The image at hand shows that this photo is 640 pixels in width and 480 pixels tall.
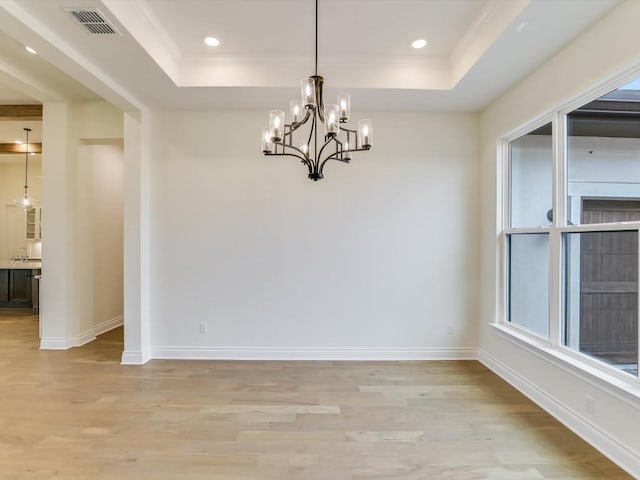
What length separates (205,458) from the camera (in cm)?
229

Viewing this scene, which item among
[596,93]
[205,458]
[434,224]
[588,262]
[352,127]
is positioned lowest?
[205,458]

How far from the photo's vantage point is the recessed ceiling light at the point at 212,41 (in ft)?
10.6

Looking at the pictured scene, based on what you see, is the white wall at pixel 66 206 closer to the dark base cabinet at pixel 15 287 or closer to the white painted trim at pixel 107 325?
the white painted trim at pixel 107 325

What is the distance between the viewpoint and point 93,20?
2.48m

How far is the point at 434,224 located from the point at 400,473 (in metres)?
2.79

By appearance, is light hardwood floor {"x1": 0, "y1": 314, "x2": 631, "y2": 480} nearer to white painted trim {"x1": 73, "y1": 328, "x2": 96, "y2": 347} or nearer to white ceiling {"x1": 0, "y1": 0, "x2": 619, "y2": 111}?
white painted trim {"x1": 73, "y1": 328, "x2": 96, "y2": 347}

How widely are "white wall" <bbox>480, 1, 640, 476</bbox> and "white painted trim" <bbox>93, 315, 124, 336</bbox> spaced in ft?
17.6

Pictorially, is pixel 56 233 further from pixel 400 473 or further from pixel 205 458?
pixel 400 473

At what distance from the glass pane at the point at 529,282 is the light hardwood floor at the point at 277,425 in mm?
711


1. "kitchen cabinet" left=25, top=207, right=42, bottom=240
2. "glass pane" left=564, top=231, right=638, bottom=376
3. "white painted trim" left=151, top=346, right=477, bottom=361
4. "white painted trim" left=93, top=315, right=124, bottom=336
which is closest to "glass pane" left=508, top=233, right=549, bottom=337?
"glass pane" left=564, top=231, right=638, bottom=376

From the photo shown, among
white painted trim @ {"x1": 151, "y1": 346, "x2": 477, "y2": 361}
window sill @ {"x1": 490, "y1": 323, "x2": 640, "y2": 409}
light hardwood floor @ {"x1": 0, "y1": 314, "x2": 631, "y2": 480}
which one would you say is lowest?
light hardwood floor @ {"x1": 0, "y1": 314, "x2": 631, "y2": 480}

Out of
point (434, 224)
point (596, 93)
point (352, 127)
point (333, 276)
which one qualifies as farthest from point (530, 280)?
point (352, 127)

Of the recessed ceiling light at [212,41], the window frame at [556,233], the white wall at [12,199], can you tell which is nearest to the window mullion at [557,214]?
the window frame at [556,233]

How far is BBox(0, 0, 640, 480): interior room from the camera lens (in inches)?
93.7
